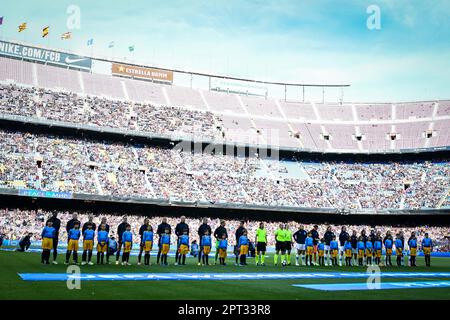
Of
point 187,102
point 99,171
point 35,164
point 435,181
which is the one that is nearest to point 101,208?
point 99,171

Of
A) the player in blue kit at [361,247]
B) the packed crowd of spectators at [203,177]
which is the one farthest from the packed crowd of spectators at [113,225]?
the player in blue kit at [361,247]

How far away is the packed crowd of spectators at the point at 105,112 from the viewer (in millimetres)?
46906

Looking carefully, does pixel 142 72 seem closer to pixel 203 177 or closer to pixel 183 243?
Answer: pixel 203 177

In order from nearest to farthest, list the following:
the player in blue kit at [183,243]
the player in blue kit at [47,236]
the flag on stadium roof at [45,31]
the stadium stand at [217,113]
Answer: the player in blue kit at [47,236]
the player in blue kit at [183,243]
the stadium stand at [217,113]
the flag on stadium roof at [45,31]

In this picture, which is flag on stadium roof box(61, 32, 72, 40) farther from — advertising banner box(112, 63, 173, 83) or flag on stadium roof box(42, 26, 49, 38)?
advertising banner box(112, 63, 173, 83)

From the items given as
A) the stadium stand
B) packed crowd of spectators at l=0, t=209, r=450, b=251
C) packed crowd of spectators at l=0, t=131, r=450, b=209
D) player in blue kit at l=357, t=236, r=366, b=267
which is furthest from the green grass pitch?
the stadium stand

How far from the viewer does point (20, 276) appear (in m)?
12.8

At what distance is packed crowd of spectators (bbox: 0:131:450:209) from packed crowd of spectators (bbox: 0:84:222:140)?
219cm

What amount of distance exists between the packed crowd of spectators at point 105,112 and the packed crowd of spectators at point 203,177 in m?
2.19

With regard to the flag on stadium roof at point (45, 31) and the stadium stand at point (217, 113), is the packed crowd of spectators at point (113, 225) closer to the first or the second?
the stadium stand at point (217, 113)

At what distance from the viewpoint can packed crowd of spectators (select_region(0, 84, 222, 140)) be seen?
4691cm

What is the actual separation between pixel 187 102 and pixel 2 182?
26521 mm

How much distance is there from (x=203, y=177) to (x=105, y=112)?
42.7 ft
